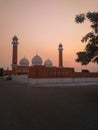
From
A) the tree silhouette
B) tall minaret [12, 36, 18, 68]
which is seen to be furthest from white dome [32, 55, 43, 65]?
the tree silhouette

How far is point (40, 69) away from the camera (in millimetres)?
43438

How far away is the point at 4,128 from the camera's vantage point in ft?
22.2

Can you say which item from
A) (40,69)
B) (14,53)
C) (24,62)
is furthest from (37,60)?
(40,69)

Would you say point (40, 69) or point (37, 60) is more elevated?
point (37, 60)

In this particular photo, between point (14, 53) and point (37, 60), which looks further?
point (14, 53)

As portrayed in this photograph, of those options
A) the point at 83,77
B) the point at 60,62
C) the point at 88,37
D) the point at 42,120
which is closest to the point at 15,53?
the point at 60,62

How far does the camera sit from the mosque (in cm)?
4391

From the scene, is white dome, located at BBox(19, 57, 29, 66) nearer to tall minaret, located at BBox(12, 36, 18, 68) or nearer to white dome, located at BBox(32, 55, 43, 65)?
tall minaret, located at BBox(12, 36, 18, 68)

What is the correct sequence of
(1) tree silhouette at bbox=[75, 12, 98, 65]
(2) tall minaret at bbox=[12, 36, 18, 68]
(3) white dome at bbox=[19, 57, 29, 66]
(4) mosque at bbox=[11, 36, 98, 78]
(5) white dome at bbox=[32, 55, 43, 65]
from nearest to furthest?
(1) tree silhouette at bbox=[75, 12, 98, 65] → (4) mosque at bbox=[11, 36, 98, 78] → (5) white dome at bbox=[32, 55, 43, 65] → (2) tall minaret at bbox=[12, 36, 18, 68] → (3) white dome at bbox=[19, 57, 29, 66]

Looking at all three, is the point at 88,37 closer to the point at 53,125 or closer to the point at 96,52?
the point at 96,52

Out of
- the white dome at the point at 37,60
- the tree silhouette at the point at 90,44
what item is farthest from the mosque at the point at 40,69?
the tree silhouette at the point at 90,44

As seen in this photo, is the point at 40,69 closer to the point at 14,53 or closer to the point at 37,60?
the point at 37,60

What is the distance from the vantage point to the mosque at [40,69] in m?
43.9

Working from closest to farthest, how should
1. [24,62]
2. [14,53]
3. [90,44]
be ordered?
[90,44]
[14,53]
[24,62]
